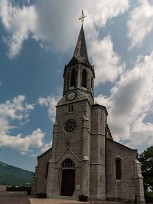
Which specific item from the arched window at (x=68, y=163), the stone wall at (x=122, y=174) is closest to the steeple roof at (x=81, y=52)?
the stone wall at (x=122, y=174)

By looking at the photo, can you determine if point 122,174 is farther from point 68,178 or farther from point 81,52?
point 81,52

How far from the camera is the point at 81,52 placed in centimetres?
3988

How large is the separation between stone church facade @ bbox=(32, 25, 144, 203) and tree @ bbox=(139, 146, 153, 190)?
7690mm

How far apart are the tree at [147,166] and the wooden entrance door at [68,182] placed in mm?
13156

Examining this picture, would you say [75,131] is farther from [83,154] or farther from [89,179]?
[89,179]

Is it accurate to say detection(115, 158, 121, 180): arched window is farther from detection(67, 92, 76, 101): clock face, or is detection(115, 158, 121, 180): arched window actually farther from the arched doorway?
detection(67, 92, 76, 101): clock face

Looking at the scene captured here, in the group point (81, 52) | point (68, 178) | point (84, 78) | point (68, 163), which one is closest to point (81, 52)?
point (81, 52)

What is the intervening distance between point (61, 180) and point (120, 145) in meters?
9.75

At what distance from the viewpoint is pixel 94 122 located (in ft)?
107

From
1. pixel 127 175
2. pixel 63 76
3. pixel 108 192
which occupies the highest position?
pixel 63 76

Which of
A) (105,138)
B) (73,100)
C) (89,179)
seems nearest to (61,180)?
(89,179)

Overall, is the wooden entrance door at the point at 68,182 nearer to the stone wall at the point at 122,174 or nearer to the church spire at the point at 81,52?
the stone wall at the point at 122,174

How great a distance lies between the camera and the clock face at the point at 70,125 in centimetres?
3167

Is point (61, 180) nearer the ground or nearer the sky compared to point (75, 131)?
nearer the ground
